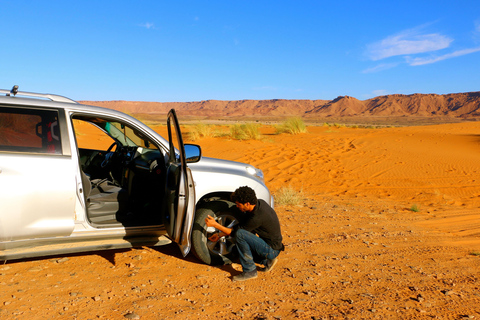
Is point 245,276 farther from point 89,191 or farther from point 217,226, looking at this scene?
point 89,191

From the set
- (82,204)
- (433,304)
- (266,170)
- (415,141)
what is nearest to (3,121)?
(82,204)

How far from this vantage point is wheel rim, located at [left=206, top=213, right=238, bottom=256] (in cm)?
468

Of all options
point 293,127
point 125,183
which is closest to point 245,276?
point 125,183

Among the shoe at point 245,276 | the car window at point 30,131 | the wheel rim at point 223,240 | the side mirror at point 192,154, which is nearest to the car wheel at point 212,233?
the wheel rim at point 223,240

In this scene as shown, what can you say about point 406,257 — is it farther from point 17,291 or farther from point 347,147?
point 347,147

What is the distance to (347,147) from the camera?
61.6 feet

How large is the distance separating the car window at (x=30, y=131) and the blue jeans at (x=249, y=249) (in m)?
2.16

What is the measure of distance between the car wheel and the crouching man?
173 millimetres

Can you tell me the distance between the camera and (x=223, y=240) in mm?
4766

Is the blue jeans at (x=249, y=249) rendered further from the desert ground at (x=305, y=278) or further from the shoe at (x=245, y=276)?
the desert ground at (x=305, y=278)

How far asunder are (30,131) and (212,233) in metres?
2.32

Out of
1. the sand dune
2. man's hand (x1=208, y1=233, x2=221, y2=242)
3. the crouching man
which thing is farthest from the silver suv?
the sand dune

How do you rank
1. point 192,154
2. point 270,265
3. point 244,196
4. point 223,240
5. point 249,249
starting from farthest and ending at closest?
point 223,240 < point 192,154 < point 270,265 < point 249,249 < point 244,196

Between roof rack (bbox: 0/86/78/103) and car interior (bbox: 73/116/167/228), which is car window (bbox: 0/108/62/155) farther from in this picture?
car interior (bbox: 73/116/167/228)
